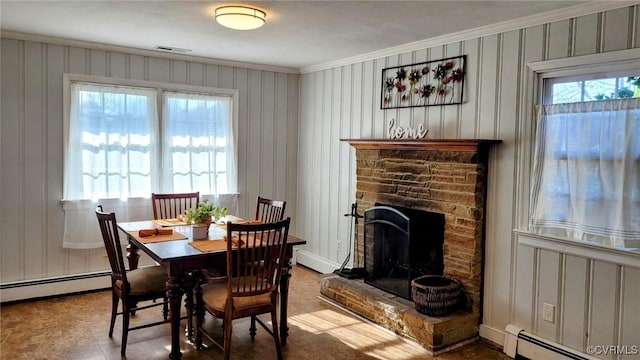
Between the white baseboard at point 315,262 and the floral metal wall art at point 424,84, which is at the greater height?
the floral metal wall art at point 424,84

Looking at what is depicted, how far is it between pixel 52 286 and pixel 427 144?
366cm

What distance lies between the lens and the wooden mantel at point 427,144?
11.0 ft

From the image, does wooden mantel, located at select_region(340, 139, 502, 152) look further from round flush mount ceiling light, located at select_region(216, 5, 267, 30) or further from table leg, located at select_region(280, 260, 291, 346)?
round flush mount ceiling light, located at select_region(216, 5, 267, 30)

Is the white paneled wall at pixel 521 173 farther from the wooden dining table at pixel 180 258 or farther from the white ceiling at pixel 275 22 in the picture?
the wooden dining table at pixel 180 258

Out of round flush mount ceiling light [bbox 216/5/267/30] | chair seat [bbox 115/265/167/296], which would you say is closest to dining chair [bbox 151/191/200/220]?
chair seat [bbox 115/265/167/296]

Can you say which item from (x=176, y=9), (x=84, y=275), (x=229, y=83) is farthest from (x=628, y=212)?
(x=84, y=275)

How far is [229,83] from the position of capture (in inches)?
204

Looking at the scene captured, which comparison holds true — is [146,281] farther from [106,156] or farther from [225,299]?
[106,156]

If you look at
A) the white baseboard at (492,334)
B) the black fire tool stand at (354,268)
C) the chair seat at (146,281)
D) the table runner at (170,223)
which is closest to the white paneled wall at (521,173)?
the white baseboard at (492,334)

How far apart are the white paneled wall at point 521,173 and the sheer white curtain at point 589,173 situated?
119 millimetres

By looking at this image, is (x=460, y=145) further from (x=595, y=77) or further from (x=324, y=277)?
(x=324, y=277)

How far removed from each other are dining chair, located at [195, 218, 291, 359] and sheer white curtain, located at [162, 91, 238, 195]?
2.01 meters

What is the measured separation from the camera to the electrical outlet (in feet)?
10.2

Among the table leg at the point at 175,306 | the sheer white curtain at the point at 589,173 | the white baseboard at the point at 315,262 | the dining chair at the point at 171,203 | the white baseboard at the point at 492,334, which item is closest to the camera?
the sheer white curtain at the point at 589,173
